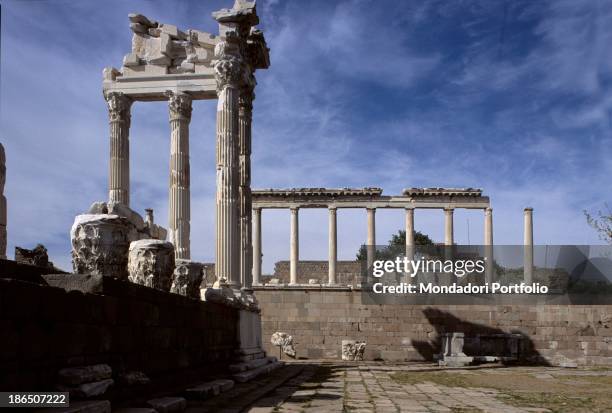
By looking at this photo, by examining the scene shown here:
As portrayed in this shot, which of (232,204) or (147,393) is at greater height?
(232,204)

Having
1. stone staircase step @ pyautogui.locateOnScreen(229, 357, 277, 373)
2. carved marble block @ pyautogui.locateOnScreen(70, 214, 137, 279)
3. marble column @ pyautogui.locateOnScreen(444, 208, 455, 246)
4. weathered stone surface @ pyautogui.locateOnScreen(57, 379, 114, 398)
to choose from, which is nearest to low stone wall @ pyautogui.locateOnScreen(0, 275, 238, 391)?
weathered stone surface @ pyautogui.locateOnScreen(57, 379, 114, 398)

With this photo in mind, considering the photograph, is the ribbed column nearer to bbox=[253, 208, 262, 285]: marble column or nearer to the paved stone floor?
the paved stone floor

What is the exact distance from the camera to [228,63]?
16328mm

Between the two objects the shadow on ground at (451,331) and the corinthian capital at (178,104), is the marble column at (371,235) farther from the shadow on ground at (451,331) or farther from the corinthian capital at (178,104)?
the corinthian capital at (178,104)

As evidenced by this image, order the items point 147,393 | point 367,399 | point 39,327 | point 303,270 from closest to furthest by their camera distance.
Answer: point 39,327, point 147,393, point 367,399, point 303,270

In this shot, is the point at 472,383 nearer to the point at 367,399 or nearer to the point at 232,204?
the point at 367,399

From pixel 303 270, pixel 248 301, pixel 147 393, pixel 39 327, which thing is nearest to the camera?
pixel 39 327

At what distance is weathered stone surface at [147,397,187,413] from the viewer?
666 centimetres

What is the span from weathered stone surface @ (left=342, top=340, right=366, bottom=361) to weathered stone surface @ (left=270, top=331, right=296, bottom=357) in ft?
6.71

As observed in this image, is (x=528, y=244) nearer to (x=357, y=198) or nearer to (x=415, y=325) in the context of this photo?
(x=357, y=198)

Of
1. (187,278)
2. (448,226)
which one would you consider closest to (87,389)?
(187,278)

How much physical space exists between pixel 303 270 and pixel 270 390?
35.8 m

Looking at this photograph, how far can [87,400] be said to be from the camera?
215 inches

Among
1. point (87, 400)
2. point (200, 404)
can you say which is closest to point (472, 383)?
point (200, 404)
